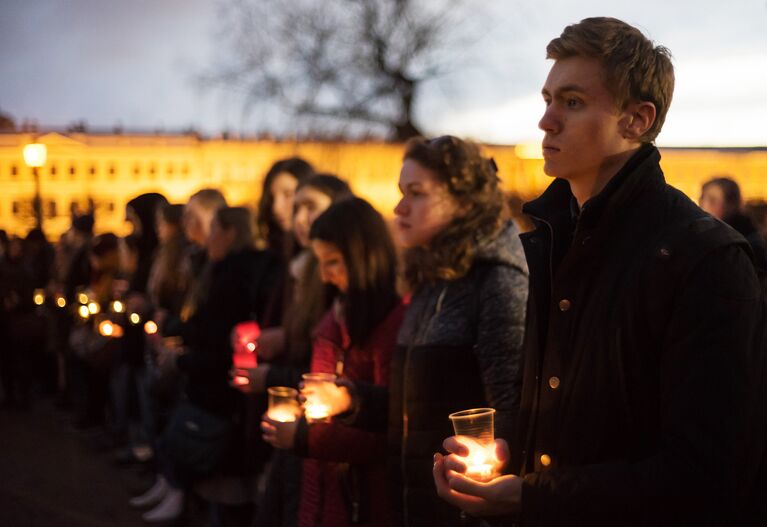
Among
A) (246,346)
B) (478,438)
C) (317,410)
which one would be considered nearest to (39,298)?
(246,346)

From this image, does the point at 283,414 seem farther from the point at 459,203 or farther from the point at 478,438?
the point at 478,438

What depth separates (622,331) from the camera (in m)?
1.89

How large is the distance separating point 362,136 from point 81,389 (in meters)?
13.3

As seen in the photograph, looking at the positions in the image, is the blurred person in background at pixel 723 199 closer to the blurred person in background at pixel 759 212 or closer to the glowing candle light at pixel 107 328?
the blurred person in background at pixel 759 212

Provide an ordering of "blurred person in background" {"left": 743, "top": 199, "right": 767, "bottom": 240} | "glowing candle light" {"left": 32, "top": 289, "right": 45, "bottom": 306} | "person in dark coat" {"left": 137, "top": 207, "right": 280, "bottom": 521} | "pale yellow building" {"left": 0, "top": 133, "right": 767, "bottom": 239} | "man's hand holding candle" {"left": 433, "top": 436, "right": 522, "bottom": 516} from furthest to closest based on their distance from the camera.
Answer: "pale yellow building" {"left": 0, "top": 133, "right": 767, "bottom": 239} → "glowing candle light" {"left": 32, "top": 289, "right": 45, "bottom": 306} → "blurred person in background" {"left": 743, "top": 199, "right": 767, "bottom": 240} → "person in dark coat" {"left": 137, "top": 207, "right": 280, "bottom": 521} → "man's hand holding candle" {"left": 433, "top": 436, "right": 522, "bottom": 516}

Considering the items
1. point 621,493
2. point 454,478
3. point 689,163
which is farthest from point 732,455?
point 689,163

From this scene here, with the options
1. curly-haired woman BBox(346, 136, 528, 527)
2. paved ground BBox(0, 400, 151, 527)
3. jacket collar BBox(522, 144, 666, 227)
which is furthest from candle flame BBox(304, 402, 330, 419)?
paved ground BBox(0, 400, 151, 527)

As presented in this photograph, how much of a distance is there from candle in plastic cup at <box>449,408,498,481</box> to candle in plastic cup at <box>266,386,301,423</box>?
4.55 ft

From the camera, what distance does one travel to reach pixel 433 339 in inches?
120

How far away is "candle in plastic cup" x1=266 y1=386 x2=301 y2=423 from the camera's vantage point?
11.4 ft

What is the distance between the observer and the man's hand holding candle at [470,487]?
6.51 ft

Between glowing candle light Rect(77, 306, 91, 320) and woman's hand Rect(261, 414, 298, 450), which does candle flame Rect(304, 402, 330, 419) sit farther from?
glowing candle light Rect(77, 306, 91, 320)

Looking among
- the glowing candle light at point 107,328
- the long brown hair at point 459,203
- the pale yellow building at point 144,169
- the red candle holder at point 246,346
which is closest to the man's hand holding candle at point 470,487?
the long brown hair at point 459,203

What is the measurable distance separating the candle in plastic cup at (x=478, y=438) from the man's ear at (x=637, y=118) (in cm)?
69
